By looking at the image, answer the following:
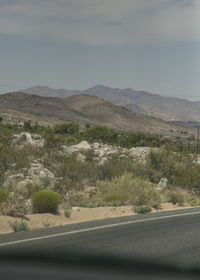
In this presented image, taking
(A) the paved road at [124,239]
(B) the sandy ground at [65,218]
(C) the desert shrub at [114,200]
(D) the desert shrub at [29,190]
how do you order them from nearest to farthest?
1. (A) the paved road at [124,239]
2. (B) the sandy ground at [65,218]
3. (C) the desert shrub at [114,200]
4. (D) the desert shrub at [29,190]

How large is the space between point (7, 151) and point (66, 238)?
15.8m

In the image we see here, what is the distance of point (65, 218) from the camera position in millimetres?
12641

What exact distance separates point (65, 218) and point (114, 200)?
3.37m

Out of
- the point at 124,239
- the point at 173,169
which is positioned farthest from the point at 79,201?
the point at 173,169

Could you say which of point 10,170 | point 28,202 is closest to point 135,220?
point 28,202

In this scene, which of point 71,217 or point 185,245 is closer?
point 185,245

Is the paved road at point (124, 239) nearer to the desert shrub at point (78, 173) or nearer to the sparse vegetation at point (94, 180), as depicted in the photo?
the sparse vegetation at point (94, 180)

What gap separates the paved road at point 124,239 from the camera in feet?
22.8

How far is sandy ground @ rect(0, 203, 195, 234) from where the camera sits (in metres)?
11.1

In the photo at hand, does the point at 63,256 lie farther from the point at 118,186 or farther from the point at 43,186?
the point at 43,186

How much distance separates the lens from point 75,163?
23.7 meters

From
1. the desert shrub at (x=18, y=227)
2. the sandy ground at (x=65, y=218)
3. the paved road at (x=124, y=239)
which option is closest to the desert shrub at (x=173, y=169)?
the sandy ground at (x=65, y=218)

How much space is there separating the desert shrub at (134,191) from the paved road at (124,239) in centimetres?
448

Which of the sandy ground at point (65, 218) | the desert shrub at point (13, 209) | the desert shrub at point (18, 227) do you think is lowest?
the sandy ground at point (65, 218)
